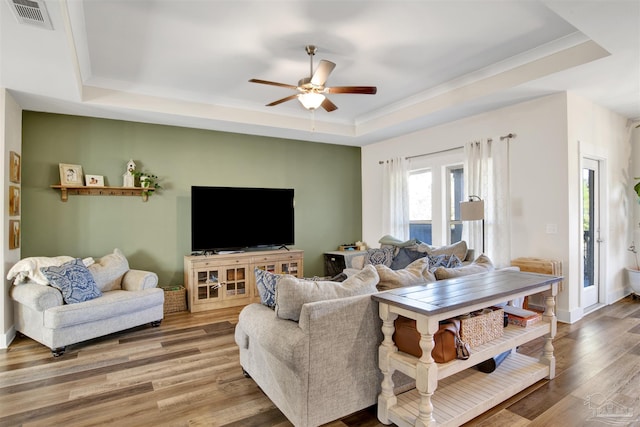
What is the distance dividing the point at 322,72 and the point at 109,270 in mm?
3364

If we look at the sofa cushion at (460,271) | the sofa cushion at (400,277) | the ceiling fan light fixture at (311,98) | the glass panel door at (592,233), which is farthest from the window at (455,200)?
the sofa cushion at (400,277)

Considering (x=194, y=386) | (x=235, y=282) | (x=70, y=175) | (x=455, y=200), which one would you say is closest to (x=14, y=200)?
(x=70, y=175)

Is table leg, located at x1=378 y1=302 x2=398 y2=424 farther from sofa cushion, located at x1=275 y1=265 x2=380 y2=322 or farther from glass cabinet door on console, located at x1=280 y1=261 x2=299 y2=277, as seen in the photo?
glass cabinet door on console, located at x1=280 y1=261 x2=299 y2=277

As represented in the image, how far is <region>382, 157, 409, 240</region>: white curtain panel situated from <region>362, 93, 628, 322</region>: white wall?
51.5 inches

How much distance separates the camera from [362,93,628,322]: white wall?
13.4ft

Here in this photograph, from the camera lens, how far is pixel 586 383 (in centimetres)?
269

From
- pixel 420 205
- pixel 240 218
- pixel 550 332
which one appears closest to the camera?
pixel 550 332

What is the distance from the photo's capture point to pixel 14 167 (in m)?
3.74

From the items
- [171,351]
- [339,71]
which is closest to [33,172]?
[171,351]

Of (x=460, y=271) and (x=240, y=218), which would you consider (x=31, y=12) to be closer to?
(x=240, y=218)

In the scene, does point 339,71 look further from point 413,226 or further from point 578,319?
point 578,319

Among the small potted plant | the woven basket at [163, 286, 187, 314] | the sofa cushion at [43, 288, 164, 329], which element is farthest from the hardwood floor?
the small potted plant

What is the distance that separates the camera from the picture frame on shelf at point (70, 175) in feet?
14.3

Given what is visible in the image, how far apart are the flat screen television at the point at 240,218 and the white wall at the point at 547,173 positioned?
302 centimetres
